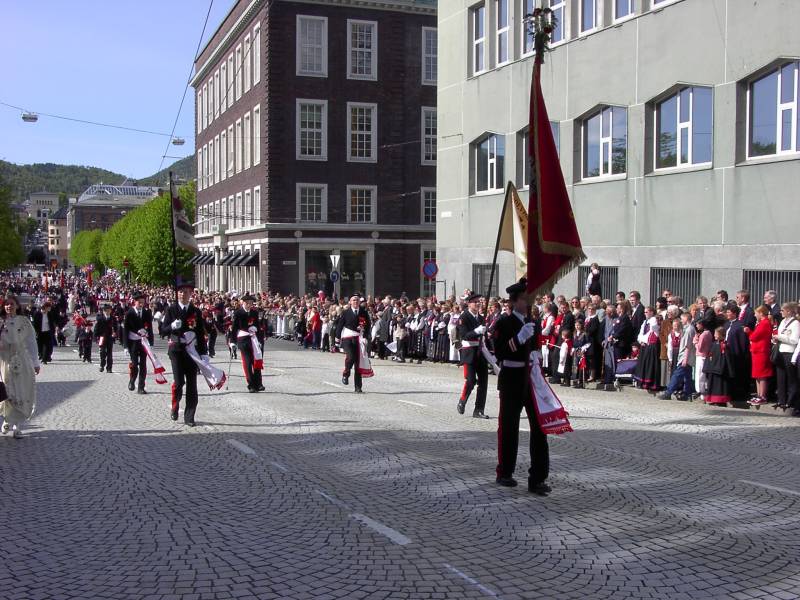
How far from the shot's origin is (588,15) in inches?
1043

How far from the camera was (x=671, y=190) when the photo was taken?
2308 centimetres

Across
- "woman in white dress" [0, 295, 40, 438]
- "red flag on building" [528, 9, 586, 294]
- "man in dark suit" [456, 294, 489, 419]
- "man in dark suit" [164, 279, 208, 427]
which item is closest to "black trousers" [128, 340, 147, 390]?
"man in dark suit" [164, 279, 208, 427]

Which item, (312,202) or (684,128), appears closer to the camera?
(684,128)

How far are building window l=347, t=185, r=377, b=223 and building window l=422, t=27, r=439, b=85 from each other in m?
7.89

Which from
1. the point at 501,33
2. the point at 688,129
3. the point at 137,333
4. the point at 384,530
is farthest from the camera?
the point at 501,33

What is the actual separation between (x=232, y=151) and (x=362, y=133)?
12611mm

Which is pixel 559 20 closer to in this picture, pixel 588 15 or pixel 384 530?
pixel 588 15

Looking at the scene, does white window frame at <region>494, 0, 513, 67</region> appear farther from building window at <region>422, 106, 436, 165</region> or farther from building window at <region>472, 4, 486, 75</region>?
building window at <region>422, 106, 436, 165</region>

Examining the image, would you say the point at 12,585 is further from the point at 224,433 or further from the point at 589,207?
the point at 589,207

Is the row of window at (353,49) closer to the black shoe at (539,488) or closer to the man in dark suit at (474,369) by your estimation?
the man in dark suit at (474,369)

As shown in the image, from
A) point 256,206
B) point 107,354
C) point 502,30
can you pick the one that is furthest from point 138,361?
point 256,206

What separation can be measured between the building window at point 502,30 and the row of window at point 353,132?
80.0 ft

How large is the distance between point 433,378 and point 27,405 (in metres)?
11.1

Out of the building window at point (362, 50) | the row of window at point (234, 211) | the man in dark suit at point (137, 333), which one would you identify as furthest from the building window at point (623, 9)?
the row of window at point (234, 211)
